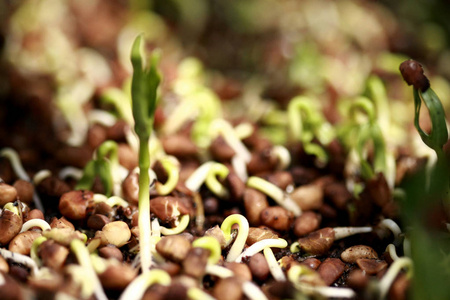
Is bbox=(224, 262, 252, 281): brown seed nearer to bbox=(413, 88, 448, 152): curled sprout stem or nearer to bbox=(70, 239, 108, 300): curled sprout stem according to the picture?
bbox=(70, 239, 108, 300): curled sprout stem

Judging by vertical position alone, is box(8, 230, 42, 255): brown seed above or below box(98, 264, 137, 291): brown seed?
above

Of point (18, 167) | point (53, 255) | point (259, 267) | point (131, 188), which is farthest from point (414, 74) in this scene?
point (18, 167)

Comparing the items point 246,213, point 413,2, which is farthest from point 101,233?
point 413,2

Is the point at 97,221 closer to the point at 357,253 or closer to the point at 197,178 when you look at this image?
the point at 197,178

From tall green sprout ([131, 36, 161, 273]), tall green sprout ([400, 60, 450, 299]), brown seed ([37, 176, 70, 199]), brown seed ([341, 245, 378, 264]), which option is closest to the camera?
tall green sprout ([400, 60, 450, 299])

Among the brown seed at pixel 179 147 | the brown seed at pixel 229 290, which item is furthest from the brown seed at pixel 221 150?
the brown seed at pixel 229 290

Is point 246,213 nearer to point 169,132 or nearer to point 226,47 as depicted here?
point 169,132

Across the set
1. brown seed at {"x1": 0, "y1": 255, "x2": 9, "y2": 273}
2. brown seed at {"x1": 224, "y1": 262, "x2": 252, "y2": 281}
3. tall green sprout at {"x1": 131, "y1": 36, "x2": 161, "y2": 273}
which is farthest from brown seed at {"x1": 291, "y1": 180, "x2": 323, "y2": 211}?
brown seed at {"x1": 0, "y1": 255, "x2": 9, "y2": 273}
